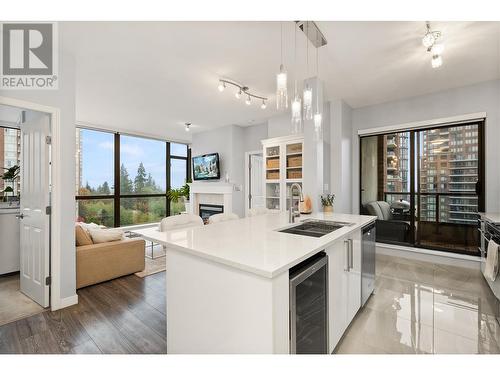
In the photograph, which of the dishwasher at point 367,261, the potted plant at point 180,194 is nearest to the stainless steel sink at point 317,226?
the dishwasher at point 367,261

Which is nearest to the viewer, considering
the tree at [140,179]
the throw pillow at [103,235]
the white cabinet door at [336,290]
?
the white cabinet door at [336,290]

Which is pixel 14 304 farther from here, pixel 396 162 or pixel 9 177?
pixel 396 162

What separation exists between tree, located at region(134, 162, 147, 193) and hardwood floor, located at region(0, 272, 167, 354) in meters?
3.94

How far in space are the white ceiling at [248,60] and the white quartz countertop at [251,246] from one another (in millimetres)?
1806

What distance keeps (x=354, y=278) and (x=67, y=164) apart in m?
2.97

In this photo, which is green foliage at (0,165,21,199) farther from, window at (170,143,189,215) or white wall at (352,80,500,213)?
white wall at (352,80,500,213)

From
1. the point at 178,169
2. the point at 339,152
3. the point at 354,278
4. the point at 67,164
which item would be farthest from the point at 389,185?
the point at 178,169

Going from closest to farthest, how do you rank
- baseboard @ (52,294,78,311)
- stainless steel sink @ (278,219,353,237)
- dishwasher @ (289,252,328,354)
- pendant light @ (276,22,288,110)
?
dishwasher @ (289,252,328,354), pendant light @ (276,22,288,110), stainless steel sink @ (278,219,353,237), baseboard @ (52,294,78,311)

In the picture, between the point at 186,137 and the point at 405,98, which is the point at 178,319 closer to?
the point at 405,98

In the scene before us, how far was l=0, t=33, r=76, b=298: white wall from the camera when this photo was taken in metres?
2.36

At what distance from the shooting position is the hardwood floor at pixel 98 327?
1.79 metres

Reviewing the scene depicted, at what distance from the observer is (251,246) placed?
1.40m

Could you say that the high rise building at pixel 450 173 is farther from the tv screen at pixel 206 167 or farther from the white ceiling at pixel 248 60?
the tv screen at pixel 206 167

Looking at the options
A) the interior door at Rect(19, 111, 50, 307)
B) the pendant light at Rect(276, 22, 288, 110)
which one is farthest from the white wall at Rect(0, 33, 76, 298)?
the pendant light at Rect(276, 22, 288, 110)
